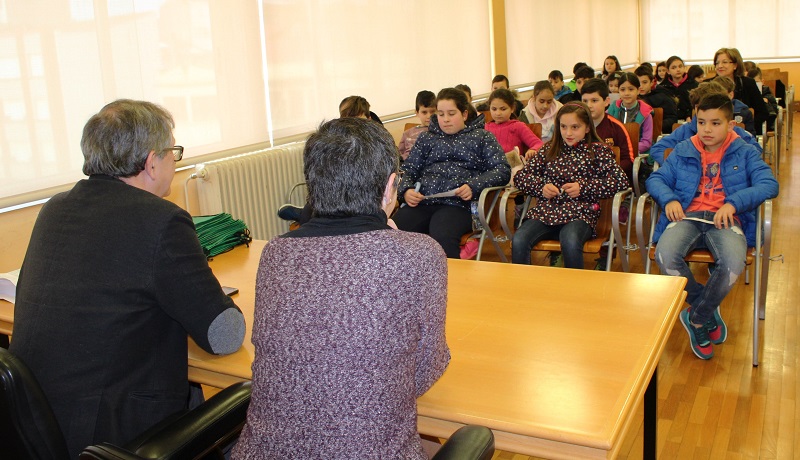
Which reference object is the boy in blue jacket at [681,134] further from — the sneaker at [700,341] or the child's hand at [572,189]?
the sneaker at [700,341]

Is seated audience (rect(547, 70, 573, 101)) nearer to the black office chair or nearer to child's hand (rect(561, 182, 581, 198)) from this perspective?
child's hand (rect(561, 182, 581, 198))

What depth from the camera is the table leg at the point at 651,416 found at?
2027 mm

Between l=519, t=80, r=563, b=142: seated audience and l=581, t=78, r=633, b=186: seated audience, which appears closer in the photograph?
l=581, t=78, r=633, b=186: seated audience

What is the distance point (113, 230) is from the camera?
1731mm

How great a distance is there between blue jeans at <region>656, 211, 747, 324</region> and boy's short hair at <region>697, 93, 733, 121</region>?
464 millimetres

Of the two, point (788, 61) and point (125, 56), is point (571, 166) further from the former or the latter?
point (788, 61)

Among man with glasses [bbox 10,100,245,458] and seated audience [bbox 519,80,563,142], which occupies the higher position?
seated audience [bbox 519,80,563,142]

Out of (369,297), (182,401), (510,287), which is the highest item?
(369,297)

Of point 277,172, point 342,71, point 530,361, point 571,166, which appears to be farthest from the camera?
point 342,71

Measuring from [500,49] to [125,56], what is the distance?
18.7 ft

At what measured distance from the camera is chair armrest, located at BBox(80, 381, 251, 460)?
152cm

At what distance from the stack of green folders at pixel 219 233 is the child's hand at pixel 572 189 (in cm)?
163

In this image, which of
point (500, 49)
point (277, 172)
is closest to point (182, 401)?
point (277, 172)

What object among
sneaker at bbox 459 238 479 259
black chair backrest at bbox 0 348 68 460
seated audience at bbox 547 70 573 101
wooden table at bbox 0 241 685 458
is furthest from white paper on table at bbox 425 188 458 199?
seated audience at bbox 547 70 573 101
